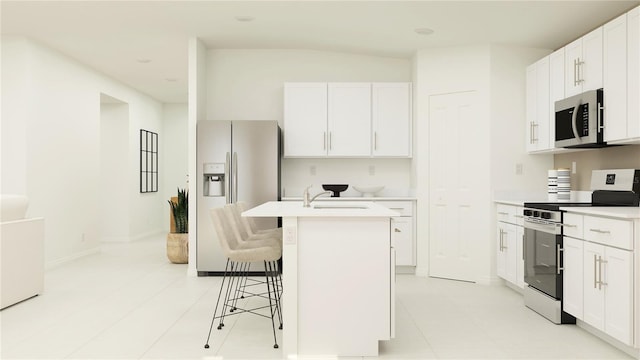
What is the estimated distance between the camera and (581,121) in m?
4.18

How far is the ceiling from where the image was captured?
458cm

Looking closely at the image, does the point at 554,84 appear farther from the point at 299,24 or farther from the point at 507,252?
the point at 299,24

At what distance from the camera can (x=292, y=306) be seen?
307 centimetres

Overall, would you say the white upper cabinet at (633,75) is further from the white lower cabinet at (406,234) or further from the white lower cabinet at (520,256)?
the white lower cabinet at (406,234)

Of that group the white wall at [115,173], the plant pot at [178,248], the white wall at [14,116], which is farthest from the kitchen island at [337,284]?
the white wall at [115,173]

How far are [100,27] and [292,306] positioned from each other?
3888mm

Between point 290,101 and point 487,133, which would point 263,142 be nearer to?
point 290,101

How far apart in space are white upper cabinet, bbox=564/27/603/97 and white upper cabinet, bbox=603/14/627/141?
9 cm

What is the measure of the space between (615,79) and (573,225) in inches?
46.4

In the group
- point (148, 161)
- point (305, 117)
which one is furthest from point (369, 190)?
point (148, 161)

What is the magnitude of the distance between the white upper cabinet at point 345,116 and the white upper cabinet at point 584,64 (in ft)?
6.47

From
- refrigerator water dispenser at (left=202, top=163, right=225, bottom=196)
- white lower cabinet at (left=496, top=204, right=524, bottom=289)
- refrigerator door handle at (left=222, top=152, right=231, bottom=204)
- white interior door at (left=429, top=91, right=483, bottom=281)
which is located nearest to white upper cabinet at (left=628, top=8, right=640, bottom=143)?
white lower cabinet at (left=496, top=204, right=524, bottom=289)

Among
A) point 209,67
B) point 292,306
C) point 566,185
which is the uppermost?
point 209,67

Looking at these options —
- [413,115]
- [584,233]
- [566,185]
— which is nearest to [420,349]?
[584,233]
